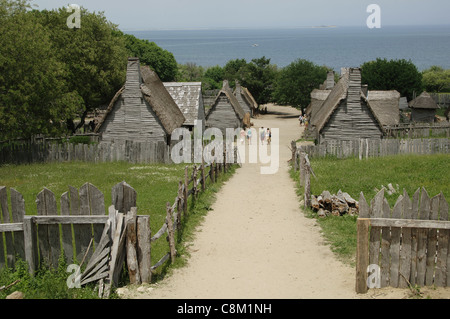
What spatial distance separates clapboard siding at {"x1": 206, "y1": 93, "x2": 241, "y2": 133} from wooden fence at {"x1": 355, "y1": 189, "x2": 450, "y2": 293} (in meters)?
39.1

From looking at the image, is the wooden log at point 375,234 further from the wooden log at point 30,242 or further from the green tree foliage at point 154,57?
the green tree foliage at point 154,57

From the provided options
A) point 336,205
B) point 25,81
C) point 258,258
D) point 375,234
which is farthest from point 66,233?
point 25,81

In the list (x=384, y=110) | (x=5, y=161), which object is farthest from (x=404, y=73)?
(x=5, y=161)

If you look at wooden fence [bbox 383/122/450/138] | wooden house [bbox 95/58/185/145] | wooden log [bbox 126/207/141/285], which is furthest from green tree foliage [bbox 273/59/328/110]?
wooden log [bbox 126/207/141/285]

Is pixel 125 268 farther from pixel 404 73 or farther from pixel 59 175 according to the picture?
pixel 404 73

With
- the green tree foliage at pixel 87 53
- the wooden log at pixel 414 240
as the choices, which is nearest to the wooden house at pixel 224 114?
the green tree foliage at pixel 87 53

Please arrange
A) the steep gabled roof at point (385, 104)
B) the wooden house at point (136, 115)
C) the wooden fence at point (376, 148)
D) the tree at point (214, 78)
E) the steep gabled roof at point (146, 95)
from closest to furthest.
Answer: the wooden fence at point (376, 148) < the steep gabled roof at point (146, 95) < the wooden house at point (136, 115) < the steep gabled roof at point (385, 104) < the tree at point (214, 78)

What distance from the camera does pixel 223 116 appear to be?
48906 mm

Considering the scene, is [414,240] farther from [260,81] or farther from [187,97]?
[260,81]

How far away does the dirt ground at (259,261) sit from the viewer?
10.1 m

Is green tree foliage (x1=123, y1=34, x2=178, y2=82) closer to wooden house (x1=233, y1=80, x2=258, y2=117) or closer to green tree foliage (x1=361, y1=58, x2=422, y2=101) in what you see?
wooden house (x1=233, y1=80, x2=258, y2=117)

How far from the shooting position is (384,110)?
45406mm

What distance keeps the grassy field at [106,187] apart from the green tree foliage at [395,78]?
1570 inches

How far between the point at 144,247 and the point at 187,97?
31.9 metres
